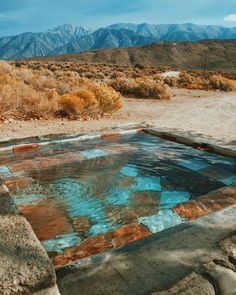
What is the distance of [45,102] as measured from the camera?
10023mm

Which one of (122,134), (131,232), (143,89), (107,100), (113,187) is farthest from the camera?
(143,89)

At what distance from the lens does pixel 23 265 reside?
5.16 feet

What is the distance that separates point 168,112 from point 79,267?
9.84 m

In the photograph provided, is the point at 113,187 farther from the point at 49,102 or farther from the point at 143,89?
the point at 143,89

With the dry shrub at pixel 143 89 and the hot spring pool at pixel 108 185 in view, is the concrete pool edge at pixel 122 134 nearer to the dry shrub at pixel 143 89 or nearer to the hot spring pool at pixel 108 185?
the hot spring pool at pixel 108 185

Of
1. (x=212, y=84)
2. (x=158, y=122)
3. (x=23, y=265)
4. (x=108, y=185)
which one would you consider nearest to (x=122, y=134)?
(x=158, y=122)

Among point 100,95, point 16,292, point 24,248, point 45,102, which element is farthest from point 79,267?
point 100,95

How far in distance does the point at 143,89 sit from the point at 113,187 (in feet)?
41.0

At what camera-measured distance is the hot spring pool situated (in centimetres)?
336

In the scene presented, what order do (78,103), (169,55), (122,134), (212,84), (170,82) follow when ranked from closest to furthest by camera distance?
(122,134) → (78,103) → (212,84) → (170,82) → (169,55)

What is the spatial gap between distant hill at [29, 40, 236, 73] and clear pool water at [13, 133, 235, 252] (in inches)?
3331

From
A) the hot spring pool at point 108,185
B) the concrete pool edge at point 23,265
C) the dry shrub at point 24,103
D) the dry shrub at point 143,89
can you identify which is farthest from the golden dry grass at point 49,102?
the concrete pool edge at point 23,265

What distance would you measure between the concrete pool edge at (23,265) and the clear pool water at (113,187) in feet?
3.64

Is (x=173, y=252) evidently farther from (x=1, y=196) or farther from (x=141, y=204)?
(x=141, y=204)
